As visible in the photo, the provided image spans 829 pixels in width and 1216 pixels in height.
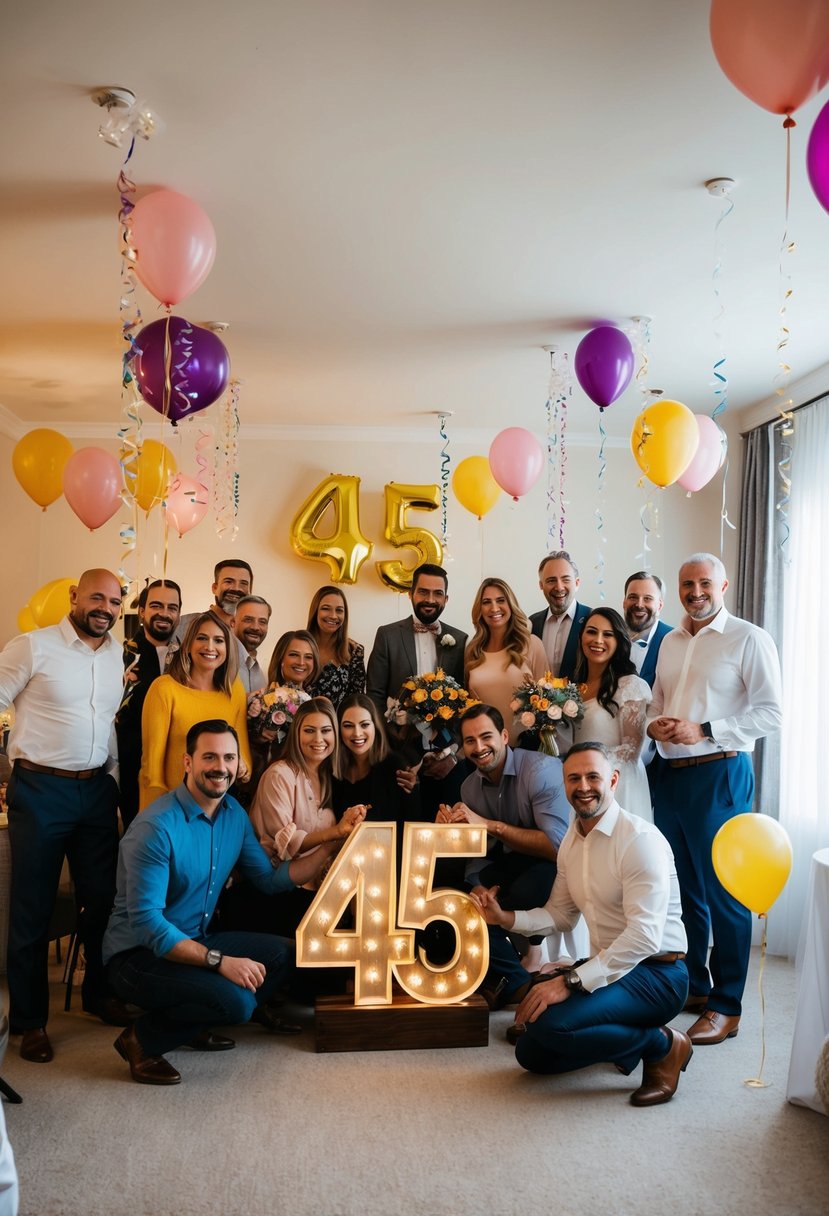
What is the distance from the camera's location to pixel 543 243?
4203 millimetres

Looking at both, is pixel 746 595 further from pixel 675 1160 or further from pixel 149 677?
pixel 675 1160

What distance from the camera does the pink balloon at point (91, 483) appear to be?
5.44 metres

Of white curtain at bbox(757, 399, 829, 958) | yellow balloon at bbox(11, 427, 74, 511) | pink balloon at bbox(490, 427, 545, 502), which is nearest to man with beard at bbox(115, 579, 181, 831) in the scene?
yellow balloon at bbox(11, 427, 74, 511)

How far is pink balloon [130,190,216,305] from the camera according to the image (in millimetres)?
3613

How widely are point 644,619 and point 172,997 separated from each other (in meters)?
2.75

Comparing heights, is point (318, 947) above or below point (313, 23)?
below

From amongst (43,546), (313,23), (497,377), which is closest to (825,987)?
Result: (313,23)

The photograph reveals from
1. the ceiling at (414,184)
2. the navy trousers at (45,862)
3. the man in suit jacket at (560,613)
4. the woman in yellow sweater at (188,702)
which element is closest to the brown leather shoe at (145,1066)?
the navy trousers at (45,862)

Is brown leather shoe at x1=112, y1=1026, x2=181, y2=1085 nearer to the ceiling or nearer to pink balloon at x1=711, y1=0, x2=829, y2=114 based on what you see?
the ceiling

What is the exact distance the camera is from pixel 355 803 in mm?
4602

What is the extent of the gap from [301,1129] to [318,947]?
0.73m

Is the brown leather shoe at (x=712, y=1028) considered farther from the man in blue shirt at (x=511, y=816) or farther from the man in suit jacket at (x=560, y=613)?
the man in suit jacket at (x=560, y=613)

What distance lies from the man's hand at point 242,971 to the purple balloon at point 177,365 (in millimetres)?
2155

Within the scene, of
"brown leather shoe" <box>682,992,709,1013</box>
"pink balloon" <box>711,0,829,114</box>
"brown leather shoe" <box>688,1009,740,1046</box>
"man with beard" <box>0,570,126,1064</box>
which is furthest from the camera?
"brown leather shoe" <box>682,992,709,1013</box>
